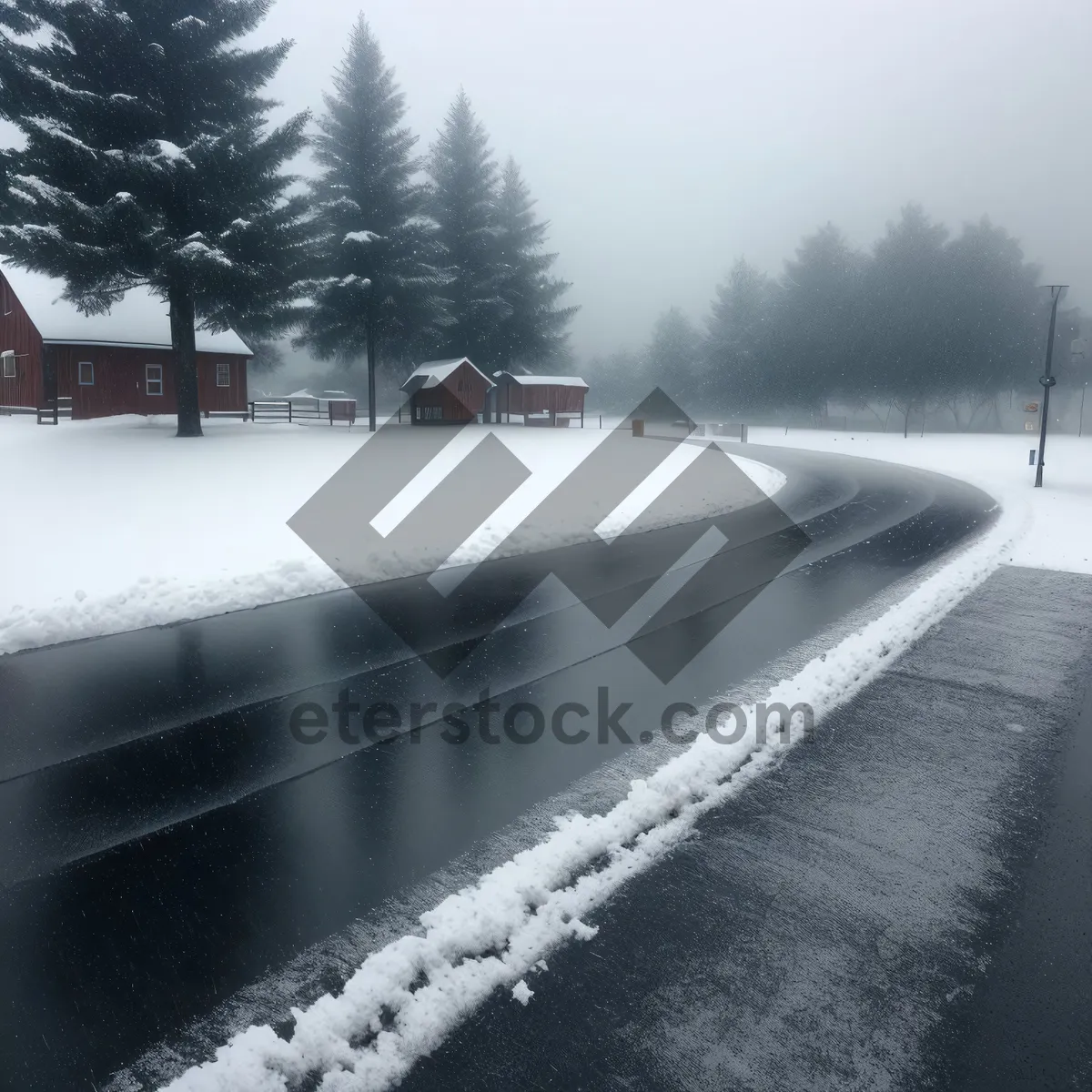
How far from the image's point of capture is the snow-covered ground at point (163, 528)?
8.16 m

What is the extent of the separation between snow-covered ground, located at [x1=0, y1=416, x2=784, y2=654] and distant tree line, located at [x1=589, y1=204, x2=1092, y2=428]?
35595mm

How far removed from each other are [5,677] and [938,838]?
664 cm

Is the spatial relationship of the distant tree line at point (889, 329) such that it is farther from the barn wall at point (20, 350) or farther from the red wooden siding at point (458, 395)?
the barn wall at point (20, 350)

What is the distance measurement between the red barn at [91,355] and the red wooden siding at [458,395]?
352 inches

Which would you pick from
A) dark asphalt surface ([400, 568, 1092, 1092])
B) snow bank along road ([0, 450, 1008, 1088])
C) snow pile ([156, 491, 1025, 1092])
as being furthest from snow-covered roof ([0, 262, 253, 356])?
dark asphalt surface ([400, 568, 1092, 1092])

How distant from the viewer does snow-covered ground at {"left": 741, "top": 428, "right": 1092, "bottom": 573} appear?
1251 cm

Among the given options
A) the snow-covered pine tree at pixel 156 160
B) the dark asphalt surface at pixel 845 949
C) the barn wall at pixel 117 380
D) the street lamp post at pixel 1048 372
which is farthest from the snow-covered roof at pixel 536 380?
the dark asphalt surface at pixel 845 949

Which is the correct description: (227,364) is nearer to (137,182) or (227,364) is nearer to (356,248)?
(356,248)

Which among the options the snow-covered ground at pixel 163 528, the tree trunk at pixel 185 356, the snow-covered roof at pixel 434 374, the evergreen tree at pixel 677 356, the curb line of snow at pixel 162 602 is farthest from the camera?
the evergreen tree at pixel 677 356

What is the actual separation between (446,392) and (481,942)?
36.8 metres

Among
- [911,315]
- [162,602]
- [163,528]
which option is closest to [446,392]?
[163,528]

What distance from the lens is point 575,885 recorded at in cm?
372

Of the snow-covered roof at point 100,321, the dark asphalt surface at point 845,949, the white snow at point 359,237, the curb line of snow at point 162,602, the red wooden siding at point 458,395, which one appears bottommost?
the dark asphalt surface at point 845,949

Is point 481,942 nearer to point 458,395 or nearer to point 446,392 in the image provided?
point 446,392
